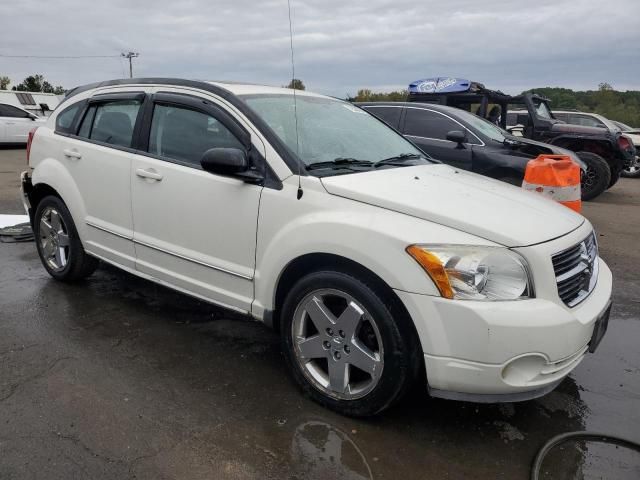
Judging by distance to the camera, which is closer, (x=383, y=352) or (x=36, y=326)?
(x=383, y=352)

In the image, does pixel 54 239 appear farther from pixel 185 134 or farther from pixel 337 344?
pixel 337 344

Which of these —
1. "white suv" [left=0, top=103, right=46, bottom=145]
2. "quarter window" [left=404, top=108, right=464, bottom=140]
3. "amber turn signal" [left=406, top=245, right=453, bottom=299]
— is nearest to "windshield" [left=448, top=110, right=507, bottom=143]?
"quarter window" [left=404, top=108, right=464, bottom=140]

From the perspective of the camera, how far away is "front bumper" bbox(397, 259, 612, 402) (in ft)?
7.75

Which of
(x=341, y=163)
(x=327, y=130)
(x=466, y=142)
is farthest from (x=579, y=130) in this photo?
(x=341, y=163)

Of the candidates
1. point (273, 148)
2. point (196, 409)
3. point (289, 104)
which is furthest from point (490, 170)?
point (196, 409)

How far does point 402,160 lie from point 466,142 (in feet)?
14.1

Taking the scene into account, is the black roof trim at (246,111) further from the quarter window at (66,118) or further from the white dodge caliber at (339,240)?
the quarter window at (66,118)

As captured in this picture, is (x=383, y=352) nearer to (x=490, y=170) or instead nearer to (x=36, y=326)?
(x=36, y=326)

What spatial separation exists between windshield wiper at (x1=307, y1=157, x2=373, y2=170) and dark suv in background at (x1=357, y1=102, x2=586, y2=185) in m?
4.29

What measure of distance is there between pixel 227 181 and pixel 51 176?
2071mm

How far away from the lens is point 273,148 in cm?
309

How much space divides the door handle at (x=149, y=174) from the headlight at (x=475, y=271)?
187cm

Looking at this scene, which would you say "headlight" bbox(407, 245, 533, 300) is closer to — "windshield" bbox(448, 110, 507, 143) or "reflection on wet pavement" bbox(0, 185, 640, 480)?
"reflection on wet pavement" bbox(0, 185, 640, 480)

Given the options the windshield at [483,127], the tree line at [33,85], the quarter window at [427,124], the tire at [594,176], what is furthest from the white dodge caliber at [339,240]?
the tree line at [33,85]
